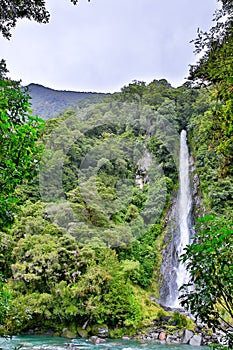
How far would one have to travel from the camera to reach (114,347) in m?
11.0

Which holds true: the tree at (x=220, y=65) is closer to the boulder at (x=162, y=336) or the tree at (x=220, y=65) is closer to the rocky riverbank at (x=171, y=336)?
the rocky riverbank at (x=171, y=336)

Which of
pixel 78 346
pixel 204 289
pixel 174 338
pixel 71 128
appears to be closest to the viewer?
pixel 204 289

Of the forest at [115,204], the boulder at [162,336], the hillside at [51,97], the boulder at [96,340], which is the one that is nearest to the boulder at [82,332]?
the forest at [115,204]

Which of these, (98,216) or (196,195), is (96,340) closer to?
(98,216)

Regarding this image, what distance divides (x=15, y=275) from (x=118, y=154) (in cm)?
1609

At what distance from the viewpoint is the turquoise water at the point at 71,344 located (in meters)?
10.6

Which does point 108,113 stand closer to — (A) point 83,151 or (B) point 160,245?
(A) point 83,151

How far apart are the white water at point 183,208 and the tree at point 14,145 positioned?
641 inches

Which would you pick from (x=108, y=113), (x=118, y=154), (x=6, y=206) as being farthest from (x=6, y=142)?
(x=108, y=113)

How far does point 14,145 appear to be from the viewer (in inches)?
89.7

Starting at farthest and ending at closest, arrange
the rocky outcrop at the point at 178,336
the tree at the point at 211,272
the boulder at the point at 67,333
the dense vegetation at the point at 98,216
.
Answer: the dense vegetation at the point at 98,216
the boulder at the point at 67,333
the rocky outcrop at the point at 178,336
the tree at the point at 211,272

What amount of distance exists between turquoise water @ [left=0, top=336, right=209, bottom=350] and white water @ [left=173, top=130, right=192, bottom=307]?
648 cm

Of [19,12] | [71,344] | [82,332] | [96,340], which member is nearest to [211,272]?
[19,12]

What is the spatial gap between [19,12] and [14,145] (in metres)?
1.95
